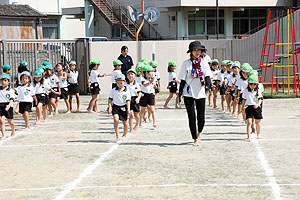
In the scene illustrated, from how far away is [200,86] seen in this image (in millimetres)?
11695

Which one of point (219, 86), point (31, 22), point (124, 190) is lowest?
point (124, 190)

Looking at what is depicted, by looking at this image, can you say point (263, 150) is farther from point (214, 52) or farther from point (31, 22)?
point (31, 22)

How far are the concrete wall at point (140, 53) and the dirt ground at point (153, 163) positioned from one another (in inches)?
402

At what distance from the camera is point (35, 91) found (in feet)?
51.1

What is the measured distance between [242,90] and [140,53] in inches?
481

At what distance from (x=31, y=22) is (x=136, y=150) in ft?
88.7

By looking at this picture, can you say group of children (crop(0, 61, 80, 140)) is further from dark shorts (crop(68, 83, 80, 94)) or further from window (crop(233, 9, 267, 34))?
window (crop(233, 9, 267, 34))

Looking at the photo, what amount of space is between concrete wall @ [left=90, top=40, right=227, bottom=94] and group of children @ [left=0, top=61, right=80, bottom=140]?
6598 millimetres

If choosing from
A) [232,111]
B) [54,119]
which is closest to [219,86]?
[232,111]

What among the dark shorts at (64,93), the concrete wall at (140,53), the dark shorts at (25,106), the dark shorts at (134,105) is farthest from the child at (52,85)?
the concrete wall at (140,53)

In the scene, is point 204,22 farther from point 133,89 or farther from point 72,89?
point 133,89

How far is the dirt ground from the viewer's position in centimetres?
805

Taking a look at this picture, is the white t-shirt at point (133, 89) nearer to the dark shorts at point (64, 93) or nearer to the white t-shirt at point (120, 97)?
the white t-shirt at point (120, 97)

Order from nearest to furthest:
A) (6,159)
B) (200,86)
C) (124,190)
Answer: (124,190), (6,159), (200,86)
